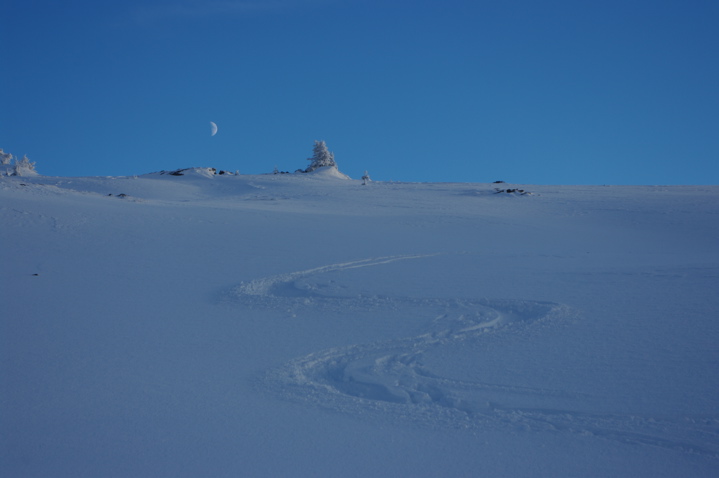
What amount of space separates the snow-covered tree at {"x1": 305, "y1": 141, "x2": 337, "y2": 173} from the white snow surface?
33835mm

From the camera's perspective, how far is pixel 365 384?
4.51m

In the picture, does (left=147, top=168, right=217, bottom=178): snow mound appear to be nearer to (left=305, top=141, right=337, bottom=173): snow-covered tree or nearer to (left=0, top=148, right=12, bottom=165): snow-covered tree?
(left=305, top=141, right=337, bottom=173): snow-covered tree

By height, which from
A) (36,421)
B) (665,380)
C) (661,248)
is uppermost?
(661,248)

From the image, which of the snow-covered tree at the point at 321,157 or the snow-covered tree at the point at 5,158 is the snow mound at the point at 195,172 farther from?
the snow-covered tree at the point at 5,158

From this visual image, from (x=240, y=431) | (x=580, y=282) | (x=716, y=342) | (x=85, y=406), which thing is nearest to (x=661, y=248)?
(x=580, y=282)

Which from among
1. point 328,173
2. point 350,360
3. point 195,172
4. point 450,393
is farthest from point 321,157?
point 450,393

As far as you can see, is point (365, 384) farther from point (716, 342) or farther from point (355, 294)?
point (716, 342)

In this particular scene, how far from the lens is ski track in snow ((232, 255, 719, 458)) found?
12.0 ft

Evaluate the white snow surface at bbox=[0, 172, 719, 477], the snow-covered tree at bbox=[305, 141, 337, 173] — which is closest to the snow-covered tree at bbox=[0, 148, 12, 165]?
the snow-covered tree at bbox=[305, 141, 337, 173]

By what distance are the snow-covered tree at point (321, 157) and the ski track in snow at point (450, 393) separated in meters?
39.6

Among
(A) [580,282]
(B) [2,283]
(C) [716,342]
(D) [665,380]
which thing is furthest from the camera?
(A) [580,282]

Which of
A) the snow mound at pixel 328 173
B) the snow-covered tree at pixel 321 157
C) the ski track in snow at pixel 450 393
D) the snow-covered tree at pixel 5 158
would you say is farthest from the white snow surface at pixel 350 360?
the snow-covered tree at pixel 5 158

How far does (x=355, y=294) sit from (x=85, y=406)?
4495mm

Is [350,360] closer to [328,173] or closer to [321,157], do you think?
[328,173]
